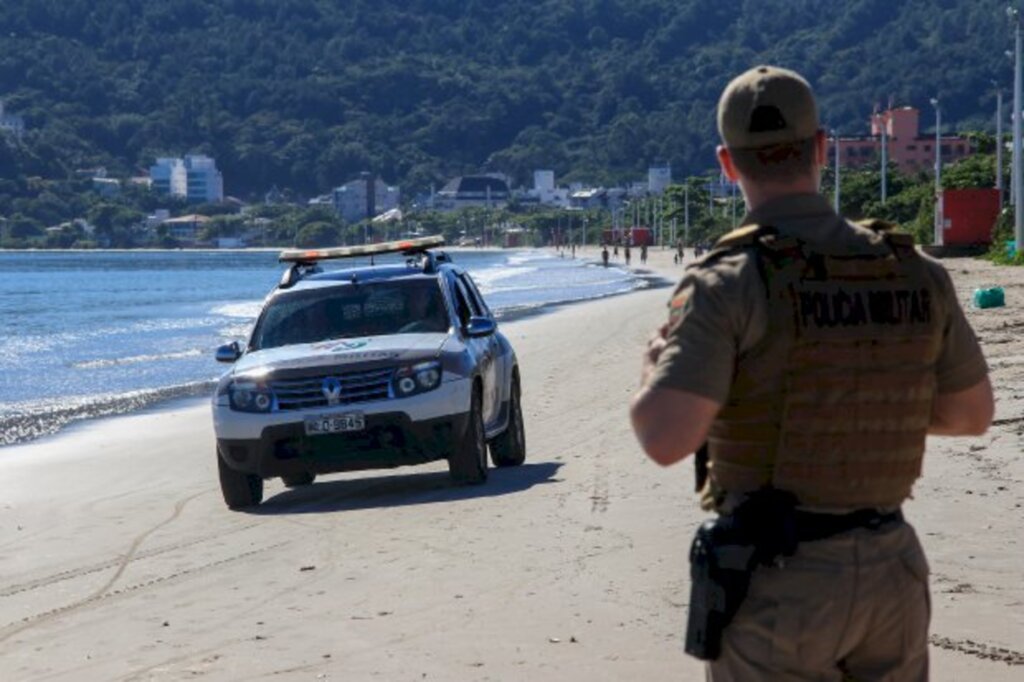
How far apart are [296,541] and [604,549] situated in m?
2.10

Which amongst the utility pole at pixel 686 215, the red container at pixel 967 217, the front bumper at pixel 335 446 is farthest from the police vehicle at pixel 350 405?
the utility pole at pixel 686 215

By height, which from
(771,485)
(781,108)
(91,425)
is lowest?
(91,425)

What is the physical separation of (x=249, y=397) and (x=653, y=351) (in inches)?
386

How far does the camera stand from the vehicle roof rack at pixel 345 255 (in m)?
15.1

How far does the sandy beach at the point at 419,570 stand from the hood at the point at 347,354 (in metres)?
0.89

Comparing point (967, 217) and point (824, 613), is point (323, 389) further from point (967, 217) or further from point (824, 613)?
point (967, 217)

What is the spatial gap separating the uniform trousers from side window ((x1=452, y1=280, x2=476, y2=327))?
10632 millimetres

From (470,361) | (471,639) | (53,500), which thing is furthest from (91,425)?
(471,639)

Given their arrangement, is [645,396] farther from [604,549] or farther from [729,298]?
[604,549]

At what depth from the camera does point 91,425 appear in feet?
76.1

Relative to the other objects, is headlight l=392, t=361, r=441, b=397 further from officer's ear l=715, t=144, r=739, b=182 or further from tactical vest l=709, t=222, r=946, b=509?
tactical vest l=709, t=222, r=946, b=509

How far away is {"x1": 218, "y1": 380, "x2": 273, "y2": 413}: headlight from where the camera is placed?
1362 centimetres

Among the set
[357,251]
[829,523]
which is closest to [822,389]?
[829,523]

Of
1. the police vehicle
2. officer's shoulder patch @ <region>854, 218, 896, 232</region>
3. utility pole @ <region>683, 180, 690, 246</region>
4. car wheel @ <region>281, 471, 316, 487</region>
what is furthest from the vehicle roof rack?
utility pole @ <region>683, 180, 690, 246</region>
